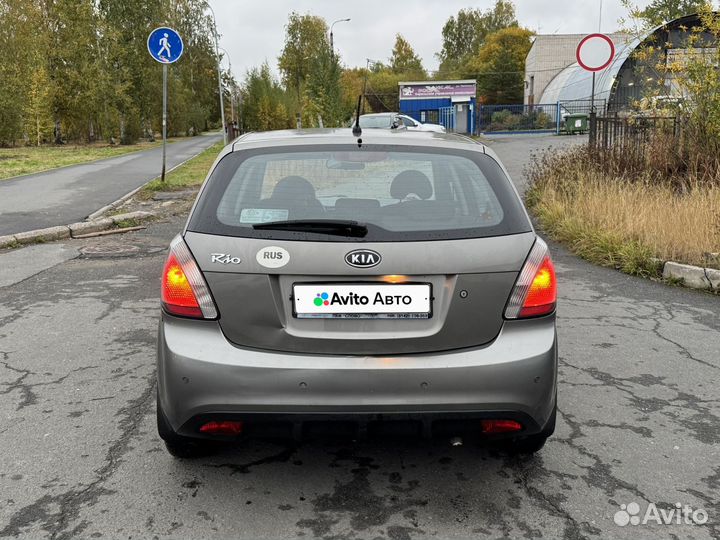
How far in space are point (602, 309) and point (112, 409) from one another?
13.8 ft

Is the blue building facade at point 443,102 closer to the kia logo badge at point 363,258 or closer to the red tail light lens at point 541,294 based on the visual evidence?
the red tail light lens at point 541,294

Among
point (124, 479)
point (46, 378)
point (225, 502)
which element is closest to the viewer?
point (225, 502)

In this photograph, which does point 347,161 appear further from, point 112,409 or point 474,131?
point 474,131

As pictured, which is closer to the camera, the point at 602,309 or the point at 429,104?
the point at 602,309

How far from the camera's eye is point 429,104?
54281 mm

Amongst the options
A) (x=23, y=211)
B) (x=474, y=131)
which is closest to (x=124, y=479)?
(x=23, y=211)

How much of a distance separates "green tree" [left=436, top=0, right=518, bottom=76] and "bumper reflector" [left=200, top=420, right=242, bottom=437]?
359 feet

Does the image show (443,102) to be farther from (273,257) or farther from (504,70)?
(273,257)

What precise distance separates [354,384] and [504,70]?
91.3 m

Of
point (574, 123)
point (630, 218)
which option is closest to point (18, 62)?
point (574, 123)

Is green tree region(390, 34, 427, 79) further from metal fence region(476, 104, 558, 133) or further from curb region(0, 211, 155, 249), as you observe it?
curb region(0, 211, 155, 249)

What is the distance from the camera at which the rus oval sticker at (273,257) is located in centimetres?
285

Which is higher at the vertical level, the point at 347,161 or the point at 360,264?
the point at 347,161

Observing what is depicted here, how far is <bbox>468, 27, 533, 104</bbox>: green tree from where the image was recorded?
8819cm
